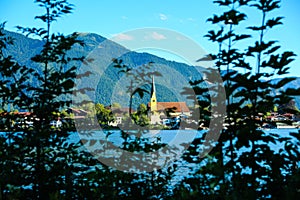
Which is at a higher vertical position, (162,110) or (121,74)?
(121,74)

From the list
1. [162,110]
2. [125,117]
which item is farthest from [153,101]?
[125,117]

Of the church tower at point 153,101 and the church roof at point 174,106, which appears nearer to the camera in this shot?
the church roof at point 174,106

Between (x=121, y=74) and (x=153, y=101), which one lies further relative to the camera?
(x=153, y=101)

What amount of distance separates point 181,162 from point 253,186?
886 mm

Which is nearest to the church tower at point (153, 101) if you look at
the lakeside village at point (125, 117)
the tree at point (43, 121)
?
the lakeside village at point (125, 117)

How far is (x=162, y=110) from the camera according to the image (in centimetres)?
352

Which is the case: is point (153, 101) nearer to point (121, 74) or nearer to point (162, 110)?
point (162, 110)

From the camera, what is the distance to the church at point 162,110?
11.2 ft

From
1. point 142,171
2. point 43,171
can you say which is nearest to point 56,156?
point 43,171

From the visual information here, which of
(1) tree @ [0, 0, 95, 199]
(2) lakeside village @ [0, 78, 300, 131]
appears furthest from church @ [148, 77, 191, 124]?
(1) tree @ [0, 0, 95, 199]

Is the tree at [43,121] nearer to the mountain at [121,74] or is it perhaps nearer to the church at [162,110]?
the mountain at [121,74]

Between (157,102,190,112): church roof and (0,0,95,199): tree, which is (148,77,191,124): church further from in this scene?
(0,0,95,199): tree

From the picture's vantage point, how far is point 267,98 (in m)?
2.81

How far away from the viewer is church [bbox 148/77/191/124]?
342 cm
